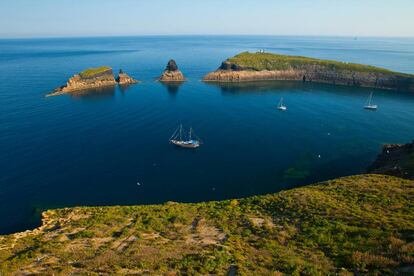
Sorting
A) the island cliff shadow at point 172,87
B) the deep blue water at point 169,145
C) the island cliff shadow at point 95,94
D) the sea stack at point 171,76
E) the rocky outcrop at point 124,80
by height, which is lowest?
the deep blue water at point 169,145

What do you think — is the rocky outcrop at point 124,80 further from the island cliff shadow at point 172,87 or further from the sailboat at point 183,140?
the sailboat at point 183,140

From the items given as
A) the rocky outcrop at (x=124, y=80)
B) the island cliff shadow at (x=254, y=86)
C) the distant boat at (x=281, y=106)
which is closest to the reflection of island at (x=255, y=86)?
the island cliff shadow at (x=254, y=86)

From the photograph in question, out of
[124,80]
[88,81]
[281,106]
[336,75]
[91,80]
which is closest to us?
[281,106]

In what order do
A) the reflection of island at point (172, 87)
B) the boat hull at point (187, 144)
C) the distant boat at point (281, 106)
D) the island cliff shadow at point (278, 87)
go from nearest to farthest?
the boat hull at point (187, 144)
the distant boat at point (281, 106)
the reflection of island at point (172, 87)
the island cliff shadow at point (278, 87)

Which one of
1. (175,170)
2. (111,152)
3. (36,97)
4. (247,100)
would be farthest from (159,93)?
(175,170)

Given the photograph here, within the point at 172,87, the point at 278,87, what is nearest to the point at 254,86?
the point at 278,87

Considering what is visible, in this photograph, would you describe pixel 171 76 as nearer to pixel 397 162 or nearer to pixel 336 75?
pixel 336 75

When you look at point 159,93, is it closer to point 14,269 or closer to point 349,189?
point 349,189
